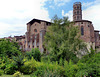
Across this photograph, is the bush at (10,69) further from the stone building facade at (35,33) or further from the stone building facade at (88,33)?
the stone building facade at (88,33)

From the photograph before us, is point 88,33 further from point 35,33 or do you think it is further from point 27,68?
point 27,68

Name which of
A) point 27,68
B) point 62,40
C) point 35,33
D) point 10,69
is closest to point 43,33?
point 35,33

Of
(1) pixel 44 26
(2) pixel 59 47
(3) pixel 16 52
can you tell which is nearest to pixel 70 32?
(2) pixel 59 47

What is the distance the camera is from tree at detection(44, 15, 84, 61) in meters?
17.4

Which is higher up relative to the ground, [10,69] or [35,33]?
[35,33]

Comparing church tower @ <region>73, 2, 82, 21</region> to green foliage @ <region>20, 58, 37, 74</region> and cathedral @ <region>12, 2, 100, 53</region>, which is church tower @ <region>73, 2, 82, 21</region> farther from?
green foliage @ <region>20, 58, 37, 74</region>

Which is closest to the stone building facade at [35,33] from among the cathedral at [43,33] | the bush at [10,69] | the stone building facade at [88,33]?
the cathedral at [43,33]

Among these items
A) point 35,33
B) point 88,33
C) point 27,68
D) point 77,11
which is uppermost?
point 77,11

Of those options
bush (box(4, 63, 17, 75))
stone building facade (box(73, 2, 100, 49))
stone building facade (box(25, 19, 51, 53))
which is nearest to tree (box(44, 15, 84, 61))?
bush (box(4, 63, 17, 75))

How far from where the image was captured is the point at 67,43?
17562 millimetres

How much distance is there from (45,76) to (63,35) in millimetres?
11152

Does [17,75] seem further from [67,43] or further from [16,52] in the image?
[67,43]

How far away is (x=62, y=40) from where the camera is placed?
59.9 ft

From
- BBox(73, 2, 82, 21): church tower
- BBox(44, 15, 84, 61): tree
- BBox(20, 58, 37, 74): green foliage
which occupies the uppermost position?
BBox(73, 2, 82, 21): church tower
